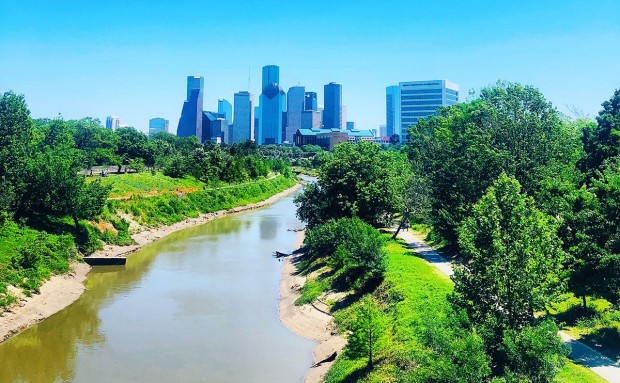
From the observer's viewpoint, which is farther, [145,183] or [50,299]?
[145,183]

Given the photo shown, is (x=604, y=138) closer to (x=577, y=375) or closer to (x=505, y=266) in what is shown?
(x=577, y=375)

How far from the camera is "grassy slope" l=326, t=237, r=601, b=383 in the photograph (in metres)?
22.5

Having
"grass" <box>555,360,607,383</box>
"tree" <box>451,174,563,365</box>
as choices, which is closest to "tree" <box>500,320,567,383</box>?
"tree" <box>451,174,563,365</box>

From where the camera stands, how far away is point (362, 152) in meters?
51.2

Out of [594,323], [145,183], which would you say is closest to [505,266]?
[594,323]

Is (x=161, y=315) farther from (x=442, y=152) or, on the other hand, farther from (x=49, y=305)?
(x=442, y=152)

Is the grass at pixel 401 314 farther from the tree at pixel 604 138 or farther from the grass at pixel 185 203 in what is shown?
the grass at pixel 185 203

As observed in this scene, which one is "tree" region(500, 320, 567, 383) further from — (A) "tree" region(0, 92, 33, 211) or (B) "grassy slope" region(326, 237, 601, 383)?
(A) "tree" region(0, 92, 33, 211)

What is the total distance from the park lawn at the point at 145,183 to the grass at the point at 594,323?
→ 187ft

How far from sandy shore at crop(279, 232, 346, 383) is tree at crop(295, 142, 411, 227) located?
9.15 m

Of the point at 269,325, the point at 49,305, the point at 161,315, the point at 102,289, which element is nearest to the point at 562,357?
the point at 269,325

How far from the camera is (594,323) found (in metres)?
24.1

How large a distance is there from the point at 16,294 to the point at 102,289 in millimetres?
7857

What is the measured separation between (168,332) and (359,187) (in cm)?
2344
